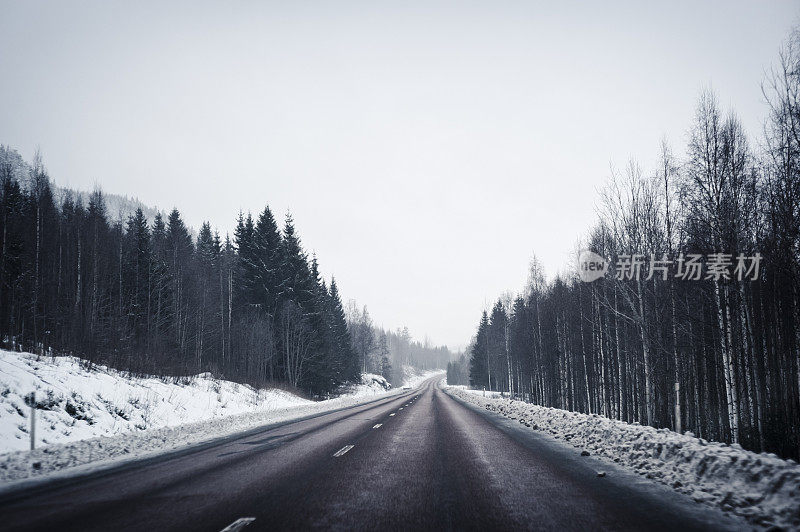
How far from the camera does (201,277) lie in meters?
42.8

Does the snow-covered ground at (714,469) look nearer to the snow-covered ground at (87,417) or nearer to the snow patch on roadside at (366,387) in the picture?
the snow-covered ground at (87,417)

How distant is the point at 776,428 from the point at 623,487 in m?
13.1

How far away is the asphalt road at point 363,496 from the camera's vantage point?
4.21 meters

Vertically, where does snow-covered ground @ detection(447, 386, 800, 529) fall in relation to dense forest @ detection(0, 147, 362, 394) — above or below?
below

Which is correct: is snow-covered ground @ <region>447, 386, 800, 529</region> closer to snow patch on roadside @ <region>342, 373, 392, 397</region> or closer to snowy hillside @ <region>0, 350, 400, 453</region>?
snowy hillside @ <region>0, 350, 400, 453</region>

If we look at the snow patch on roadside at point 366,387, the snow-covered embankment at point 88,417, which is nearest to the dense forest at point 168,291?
the snow-covered embankment at point 88,417

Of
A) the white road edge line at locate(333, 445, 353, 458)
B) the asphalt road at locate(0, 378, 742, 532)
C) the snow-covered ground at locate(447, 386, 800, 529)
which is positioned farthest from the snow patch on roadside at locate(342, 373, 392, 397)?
the snow-covered ground at locate(447, 386, 800, 529)

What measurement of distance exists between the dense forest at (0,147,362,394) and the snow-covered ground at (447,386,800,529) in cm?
2124

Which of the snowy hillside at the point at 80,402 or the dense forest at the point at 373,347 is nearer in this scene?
the snowy hillside at the point at 80,402

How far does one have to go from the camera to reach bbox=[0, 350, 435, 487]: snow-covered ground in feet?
28.1

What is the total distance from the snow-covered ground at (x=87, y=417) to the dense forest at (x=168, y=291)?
4.54 m

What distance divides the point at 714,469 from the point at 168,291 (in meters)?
40.5

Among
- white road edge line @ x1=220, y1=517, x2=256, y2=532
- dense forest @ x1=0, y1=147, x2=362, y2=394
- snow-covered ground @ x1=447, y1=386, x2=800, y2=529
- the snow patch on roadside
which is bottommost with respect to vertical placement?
the snow patch on roadside

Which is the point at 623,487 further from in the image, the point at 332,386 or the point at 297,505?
the point at 332,386
